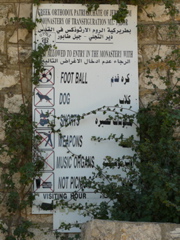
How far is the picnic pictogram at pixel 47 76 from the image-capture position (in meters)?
5.24

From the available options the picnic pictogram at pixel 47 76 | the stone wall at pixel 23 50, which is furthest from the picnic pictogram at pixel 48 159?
the picnic pictogram at pixel 47 76

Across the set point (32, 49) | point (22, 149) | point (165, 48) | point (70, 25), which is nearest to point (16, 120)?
point (22, 149)

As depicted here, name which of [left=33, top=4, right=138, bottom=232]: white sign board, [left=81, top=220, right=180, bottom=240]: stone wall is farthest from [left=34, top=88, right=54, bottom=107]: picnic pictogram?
[left=81, top=220, right=180, bottom=240]: stone wall

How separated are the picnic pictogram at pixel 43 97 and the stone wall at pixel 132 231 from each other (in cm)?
171

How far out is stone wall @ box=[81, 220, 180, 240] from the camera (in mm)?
3828

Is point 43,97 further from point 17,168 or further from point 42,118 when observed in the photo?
point 17,168

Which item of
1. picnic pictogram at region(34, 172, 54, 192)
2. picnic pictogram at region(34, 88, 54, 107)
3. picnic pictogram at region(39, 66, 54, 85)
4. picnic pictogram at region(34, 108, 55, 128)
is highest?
picnic pictogram at region(39, 66, 54, 85)

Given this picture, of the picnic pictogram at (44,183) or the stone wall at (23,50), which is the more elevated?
the stone wall at (23,50)

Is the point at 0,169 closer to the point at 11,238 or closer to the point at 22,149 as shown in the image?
the point at 22,149

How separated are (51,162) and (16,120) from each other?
0.56 metres

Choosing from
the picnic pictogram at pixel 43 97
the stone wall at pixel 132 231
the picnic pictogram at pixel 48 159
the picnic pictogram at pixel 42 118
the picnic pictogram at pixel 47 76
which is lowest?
the stone wall at pixel 132 231

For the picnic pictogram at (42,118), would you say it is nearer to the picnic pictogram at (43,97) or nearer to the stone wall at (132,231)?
the picnic pictogram at (43,97)

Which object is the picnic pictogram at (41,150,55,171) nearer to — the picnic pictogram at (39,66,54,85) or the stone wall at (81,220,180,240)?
the picnic pictogram at (39,66,54,85)

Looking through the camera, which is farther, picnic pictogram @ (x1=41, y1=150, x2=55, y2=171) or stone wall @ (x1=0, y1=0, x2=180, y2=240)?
stone wall @ (x1=0, y1=0, x2=180, y2=240)
